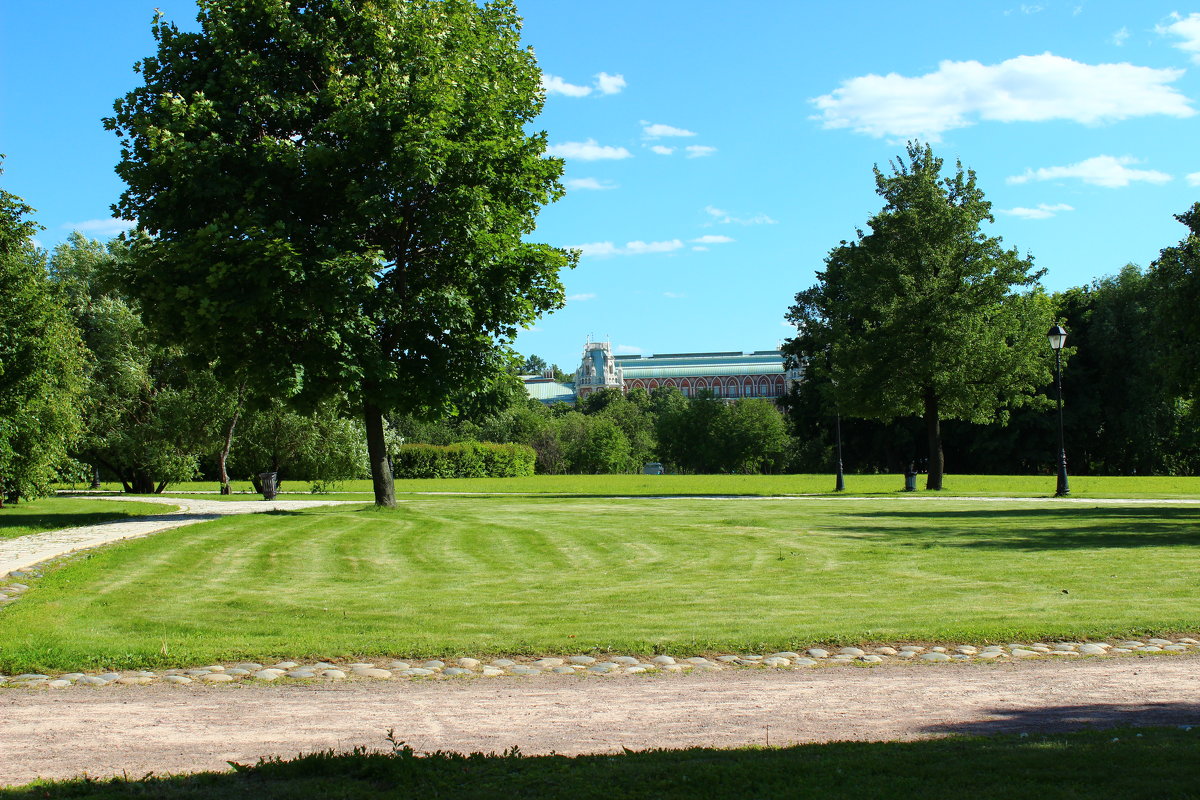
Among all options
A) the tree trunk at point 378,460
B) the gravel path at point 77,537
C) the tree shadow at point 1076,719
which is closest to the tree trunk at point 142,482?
the gravel path at point 77,537

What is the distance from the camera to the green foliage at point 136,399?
37531 mm

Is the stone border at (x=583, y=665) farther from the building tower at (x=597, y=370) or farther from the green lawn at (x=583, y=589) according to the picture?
the building tower at (x=597, y=370)

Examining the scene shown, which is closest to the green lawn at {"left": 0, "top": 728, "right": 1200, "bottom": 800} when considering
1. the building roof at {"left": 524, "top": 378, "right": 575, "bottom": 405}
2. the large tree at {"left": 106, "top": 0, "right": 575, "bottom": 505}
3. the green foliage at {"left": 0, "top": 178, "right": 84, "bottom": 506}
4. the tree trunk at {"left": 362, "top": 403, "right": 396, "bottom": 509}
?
the large tree at {"left": 106, "top": 0, "right": 575, "bottom": 505}

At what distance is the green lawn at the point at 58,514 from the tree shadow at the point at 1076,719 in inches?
656

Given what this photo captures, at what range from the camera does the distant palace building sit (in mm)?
175625

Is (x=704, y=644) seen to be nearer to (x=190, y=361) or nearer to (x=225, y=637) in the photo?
(x=225, y=637)

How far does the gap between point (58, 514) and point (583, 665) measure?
18732 millimetres

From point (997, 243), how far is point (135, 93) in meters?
30.0

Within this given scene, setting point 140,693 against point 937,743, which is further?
point 140,693

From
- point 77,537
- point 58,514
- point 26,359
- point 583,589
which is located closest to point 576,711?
point 583,589

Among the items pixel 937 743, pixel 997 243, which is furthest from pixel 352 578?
pixel 997 243

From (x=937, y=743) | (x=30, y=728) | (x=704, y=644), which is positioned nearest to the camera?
(x=937, y=743)

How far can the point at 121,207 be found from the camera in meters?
20.3

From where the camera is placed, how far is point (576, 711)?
6.45 m
